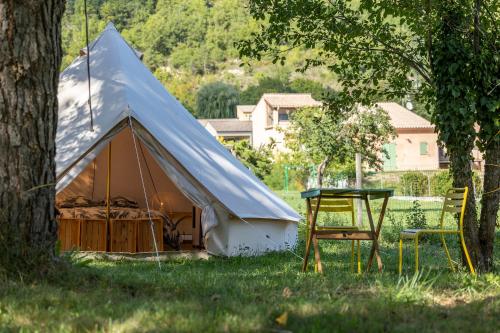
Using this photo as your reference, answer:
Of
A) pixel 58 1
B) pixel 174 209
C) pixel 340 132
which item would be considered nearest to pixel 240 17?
pixel 340 132

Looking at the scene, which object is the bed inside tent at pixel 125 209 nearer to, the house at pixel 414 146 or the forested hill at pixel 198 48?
the house at pixel 414 146

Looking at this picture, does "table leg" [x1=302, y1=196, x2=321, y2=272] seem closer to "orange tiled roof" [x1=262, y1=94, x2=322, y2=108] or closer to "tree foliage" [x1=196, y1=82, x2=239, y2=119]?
"orange tiled roof" [x1=262, y1=94, x2=322, y2=108]

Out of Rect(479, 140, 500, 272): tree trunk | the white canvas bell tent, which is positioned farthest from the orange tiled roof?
Rect(479, 140, 500, 272): tree trunk

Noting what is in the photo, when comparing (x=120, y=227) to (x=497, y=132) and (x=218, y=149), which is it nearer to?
(x=218, y=149)

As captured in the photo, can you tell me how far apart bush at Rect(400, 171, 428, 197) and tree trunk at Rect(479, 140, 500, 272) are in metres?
21.3

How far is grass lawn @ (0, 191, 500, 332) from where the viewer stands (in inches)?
150

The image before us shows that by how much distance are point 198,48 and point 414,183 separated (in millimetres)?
63360

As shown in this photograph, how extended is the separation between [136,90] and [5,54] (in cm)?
462

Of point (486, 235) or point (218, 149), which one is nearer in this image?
point (486, 235)

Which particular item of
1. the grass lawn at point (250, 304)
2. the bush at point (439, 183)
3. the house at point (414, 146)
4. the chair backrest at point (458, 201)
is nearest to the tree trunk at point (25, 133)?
the grass lawn at point (250, 304)

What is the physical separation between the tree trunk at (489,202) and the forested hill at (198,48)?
2455 inches

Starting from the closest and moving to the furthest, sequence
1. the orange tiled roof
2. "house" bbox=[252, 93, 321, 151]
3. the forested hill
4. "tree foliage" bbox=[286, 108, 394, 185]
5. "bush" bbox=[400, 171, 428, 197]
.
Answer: "tree foliage" bbox=[286, 108, 394, 185] < "bush" bbox=[400, 171, 428, 197] < "house" bbox=[252, 93, 321, 151] < the orange tiled roof < the forested hill

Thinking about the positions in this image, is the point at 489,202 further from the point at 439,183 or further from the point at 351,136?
the point at 439,183

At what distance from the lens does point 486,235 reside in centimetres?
658
